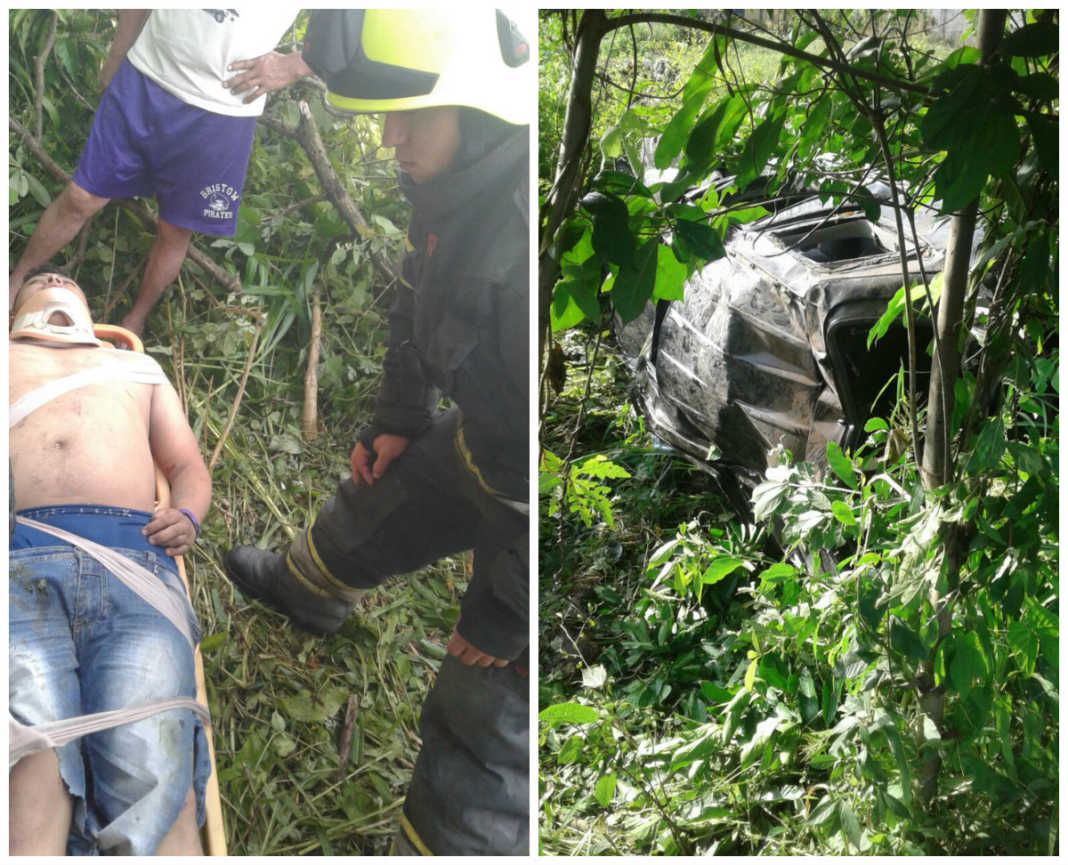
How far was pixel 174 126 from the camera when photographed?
1288mm

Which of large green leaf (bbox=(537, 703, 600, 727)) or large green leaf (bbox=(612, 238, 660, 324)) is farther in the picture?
large green leaf (bbox=(537, 703, 600, 727))

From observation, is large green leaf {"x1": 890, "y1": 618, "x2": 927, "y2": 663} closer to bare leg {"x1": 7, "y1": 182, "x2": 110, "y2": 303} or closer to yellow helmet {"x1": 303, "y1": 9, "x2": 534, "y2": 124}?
yellow helmet {"x1": 303, "y1": 9, "x2": 534, "y2": 124}

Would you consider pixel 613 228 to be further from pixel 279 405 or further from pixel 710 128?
pixel 279 405

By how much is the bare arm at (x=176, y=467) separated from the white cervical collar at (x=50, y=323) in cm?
12

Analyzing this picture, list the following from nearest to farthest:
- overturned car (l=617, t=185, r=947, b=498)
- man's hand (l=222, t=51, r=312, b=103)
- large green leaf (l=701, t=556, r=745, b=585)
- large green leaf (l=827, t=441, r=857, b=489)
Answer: man's hand (l=222, t=51, r=312, b=103), large green leaf (l=827, t=441, r=857, b=489), large green leaf (l=701, t=556, r=745, b=585), overturned car (l=617, t=185, r=947, b=498)

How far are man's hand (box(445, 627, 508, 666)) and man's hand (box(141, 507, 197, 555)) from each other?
39 centimetres

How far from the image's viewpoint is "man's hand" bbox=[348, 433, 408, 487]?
4.44 feet

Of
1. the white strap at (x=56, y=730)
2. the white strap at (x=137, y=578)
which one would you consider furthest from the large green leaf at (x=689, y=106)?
the white strap at (x=56, y=730)

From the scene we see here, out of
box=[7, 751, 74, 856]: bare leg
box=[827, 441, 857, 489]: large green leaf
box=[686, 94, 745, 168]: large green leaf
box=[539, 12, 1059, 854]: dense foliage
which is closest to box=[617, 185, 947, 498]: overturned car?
box=[539, 12, 1059, 854]: dense foliage

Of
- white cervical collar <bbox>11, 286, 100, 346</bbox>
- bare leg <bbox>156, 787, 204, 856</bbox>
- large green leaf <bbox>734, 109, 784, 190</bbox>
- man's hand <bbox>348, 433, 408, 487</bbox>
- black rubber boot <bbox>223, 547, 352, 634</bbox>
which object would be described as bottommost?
bare leg <bbox>156, 787, 204, 856</bbox>

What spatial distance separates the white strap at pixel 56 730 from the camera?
1.24 metres

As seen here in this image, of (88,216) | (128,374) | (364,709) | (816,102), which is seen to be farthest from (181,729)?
(816,102)

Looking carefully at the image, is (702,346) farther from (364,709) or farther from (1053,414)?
(364,709)

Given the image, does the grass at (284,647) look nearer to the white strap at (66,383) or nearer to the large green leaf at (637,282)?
the white strap at (66,383)
